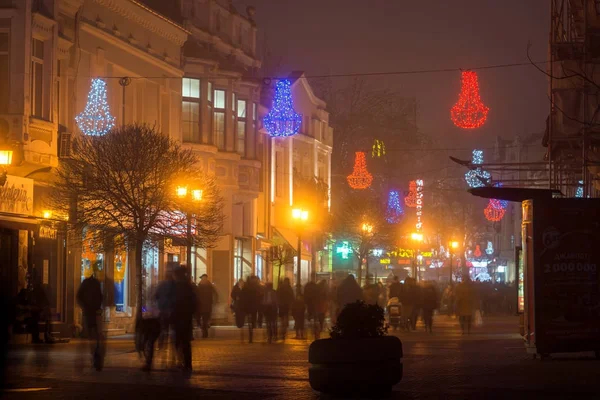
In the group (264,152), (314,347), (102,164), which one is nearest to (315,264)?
(264,152)

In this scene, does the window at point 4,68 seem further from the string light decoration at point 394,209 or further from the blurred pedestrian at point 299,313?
the string light decoration at point 394,209

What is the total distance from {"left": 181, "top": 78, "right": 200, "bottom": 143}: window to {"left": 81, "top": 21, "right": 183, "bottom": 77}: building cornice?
1112 mm

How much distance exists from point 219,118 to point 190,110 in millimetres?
2282

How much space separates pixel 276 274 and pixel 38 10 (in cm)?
2960

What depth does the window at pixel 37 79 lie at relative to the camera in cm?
3162

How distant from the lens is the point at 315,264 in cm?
6869

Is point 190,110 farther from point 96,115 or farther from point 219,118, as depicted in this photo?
point 96,115

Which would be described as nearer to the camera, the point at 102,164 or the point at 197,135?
the point at 102,164

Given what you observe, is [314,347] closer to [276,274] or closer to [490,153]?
[276,274]

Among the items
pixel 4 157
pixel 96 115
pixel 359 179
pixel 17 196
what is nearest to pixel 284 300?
pixel 96 115

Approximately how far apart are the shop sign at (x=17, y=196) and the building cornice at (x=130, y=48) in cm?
638

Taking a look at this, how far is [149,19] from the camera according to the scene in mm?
42031

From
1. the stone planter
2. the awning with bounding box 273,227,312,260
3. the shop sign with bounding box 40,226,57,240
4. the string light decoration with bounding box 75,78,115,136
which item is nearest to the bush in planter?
the stone planter

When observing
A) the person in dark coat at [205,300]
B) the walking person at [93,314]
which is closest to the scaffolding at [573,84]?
the person in dark coat at [205,300]
